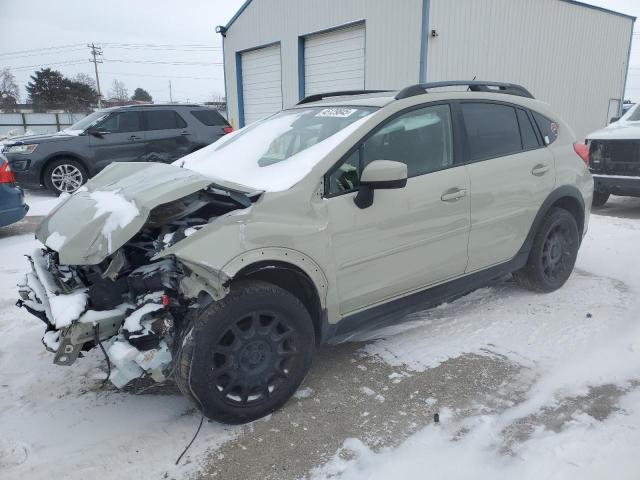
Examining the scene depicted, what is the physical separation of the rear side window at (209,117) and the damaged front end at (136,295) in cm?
871

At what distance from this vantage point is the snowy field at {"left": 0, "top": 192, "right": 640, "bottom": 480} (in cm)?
234

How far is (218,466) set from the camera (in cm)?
238

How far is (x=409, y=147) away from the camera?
3.26 meters

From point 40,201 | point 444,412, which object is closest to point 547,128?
point 444,412

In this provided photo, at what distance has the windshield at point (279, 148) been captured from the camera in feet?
9.45

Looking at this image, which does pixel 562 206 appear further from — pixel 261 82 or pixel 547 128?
pixel 261 82

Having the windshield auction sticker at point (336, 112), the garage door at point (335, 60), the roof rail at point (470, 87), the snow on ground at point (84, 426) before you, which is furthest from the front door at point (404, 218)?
the garage door at point (335, 60)

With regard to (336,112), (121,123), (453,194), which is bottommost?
(453,194)

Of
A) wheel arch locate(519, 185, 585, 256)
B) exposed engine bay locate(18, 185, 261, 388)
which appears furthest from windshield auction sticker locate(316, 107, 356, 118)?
wheel arch locate(519, 185, 585, 256)

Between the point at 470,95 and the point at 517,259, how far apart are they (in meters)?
1.36

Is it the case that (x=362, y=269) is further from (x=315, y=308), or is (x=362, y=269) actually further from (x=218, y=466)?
(x=218, y=466)

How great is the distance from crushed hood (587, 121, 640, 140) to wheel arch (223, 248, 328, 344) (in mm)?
6964

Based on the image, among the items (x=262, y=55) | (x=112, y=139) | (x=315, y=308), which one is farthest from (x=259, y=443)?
(x=262, y=55)

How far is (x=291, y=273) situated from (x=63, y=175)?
8.53 m
